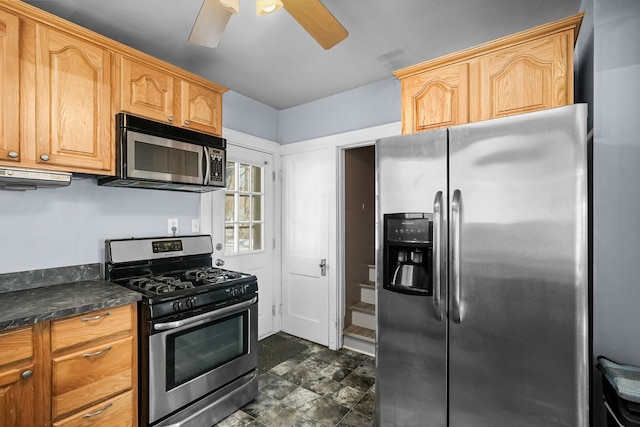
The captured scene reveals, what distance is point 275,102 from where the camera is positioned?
3357 millimetres

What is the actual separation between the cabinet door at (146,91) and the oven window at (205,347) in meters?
1.44

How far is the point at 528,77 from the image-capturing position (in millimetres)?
1674

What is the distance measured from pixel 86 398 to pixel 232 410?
915 mm

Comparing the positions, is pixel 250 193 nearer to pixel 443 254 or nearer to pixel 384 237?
pixel 384 237

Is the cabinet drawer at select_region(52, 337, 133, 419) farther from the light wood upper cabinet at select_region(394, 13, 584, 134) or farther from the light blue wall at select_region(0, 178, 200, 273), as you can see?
the light wood upper cabinet at select_region(394, 13, 584, 134)

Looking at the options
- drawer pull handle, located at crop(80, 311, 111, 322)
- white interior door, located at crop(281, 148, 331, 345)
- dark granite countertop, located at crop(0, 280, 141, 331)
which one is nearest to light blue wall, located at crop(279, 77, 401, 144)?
white interior door, located at crop(281, 148, 331, 345)

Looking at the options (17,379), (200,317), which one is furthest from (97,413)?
(200,317)

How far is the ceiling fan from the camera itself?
1.32 m

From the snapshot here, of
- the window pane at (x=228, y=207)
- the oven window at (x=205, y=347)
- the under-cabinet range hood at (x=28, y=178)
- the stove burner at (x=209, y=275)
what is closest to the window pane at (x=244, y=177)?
the window pane at (x=228, y=207)

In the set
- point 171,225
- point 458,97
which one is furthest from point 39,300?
point 458,97

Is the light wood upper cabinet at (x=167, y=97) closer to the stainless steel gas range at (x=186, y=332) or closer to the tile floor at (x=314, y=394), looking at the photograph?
the stainless steel gas range at (x=186, y=332)

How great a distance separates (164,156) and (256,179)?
4.36 ft

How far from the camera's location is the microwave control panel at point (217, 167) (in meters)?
2.34

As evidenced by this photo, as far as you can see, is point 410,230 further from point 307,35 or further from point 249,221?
point 249,221
